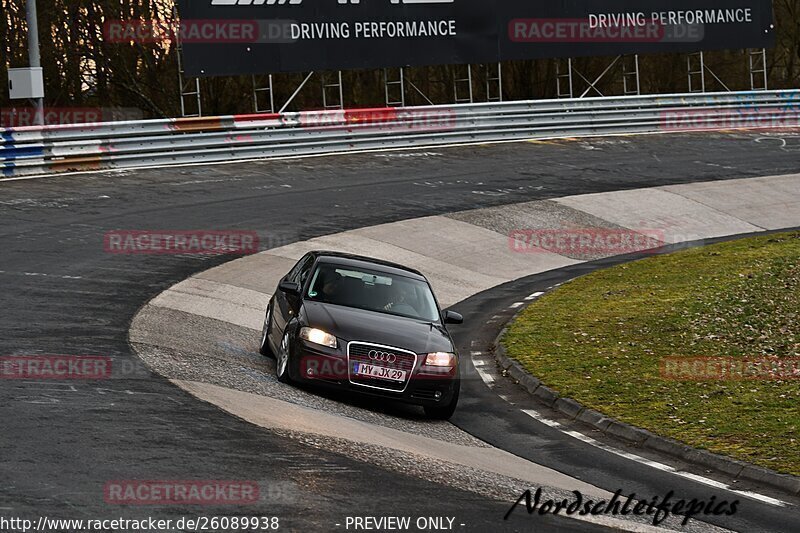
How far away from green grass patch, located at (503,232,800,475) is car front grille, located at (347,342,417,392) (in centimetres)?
207

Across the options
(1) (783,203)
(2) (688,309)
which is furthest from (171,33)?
(2) (688,309)

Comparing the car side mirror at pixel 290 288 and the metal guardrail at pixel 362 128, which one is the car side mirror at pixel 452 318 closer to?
the car side mirror at pixel 290 288

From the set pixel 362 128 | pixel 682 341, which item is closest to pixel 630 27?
pixel 362 128

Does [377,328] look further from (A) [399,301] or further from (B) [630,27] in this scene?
(B) [630,27]

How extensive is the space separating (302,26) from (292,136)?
3.88 meters

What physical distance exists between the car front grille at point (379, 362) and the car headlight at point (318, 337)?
0.63 feet

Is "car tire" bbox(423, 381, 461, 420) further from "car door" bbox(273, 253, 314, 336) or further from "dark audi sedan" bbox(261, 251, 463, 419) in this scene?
"car door" bbox(273, 253, 314, 336)

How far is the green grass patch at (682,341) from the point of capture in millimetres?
11695

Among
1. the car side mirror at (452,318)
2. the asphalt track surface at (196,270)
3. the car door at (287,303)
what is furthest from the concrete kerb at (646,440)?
the car door at (287,303)

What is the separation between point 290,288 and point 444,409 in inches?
93.8

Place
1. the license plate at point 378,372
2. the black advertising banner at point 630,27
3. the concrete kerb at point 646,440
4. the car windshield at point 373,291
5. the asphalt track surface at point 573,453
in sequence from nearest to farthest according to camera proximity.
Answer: the asphalt track surface at point 573,453 < the concrete kerb at point 646,440 < the license plate at point 378,372 < the car windshield at point 373,291 < the black advertising banner at point 630,27

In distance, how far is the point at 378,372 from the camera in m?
12.1

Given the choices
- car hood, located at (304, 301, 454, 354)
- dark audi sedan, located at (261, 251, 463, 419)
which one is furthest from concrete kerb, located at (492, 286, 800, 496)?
car hood, located at (304, 301, 454, 354)

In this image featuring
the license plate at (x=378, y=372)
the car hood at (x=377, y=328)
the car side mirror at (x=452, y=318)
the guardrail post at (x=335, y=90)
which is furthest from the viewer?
the guardrail post at (x=335, y=90)
